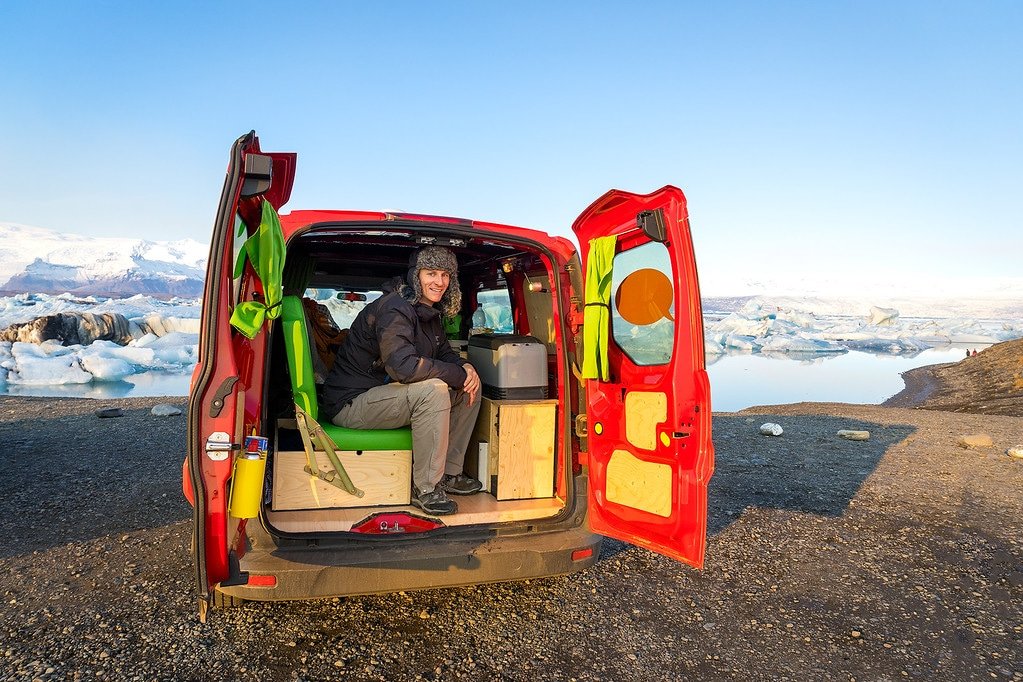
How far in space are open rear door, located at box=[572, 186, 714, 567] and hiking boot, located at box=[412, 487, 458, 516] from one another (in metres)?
0.69

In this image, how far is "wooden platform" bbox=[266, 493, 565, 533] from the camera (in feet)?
9.92

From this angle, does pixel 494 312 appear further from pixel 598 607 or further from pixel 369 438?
pixel 598 607

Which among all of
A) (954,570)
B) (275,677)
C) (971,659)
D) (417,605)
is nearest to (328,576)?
(275,677)

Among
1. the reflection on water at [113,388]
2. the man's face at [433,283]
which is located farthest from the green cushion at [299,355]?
the reflection on water at [113,388]

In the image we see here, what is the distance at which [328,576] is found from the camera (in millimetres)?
2562

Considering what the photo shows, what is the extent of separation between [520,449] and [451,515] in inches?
22.1

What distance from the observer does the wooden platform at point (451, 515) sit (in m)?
3.02

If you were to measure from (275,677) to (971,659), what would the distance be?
2.81m

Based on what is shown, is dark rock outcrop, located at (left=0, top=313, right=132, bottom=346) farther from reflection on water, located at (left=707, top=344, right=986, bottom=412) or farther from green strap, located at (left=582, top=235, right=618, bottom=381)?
green strap, located at (left=582, top=235, right=618, bottom=381)

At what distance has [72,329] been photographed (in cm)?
2295

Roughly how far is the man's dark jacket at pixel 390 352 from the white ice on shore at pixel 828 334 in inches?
1022

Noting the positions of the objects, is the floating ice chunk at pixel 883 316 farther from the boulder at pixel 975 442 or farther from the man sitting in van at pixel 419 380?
the man sitting in van at pixel 419 380

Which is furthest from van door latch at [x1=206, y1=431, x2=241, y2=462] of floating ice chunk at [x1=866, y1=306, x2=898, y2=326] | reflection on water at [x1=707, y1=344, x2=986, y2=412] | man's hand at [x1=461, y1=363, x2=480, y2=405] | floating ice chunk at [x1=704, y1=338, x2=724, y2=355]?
floating ice chunk at [x1=866, y1=306, x2=898, y2=326]

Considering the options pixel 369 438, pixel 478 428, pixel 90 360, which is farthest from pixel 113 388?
pixel 369 438
